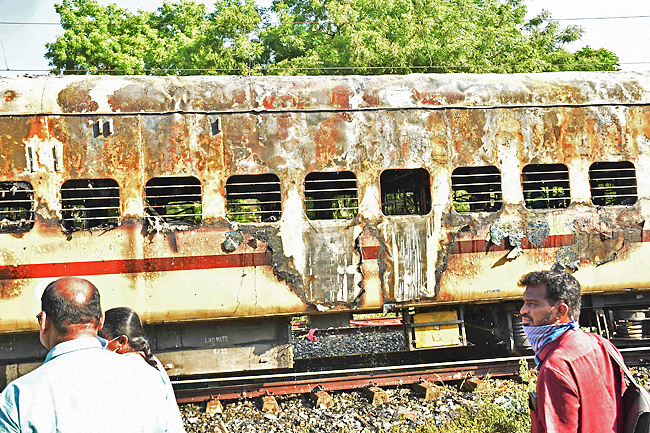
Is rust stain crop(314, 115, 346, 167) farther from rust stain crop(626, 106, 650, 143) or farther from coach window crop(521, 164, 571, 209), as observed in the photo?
rust stain crop(626, 106, 650, 143)

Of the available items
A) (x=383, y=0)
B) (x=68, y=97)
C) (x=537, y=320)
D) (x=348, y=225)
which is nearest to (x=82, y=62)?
(x=383, y=0)

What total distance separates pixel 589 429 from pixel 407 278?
4.56m

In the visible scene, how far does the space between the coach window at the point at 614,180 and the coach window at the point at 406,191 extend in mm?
2182

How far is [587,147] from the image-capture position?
25.0ft

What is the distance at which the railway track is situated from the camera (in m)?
7.34

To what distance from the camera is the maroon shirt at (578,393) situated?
266 cm

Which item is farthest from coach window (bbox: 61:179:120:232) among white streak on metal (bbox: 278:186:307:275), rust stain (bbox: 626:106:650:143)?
rust stain (bbox: 626:106:650:143)

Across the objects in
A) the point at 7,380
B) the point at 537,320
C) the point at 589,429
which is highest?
the point at 537,320

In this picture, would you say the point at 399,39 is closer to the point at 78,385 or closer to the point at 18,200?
the point at 18,200

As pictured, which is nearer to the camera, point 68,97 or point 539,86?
point 68,97

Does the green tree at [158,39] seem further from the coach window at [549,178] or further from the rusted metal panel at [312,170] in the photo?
the coach window at [549,178]

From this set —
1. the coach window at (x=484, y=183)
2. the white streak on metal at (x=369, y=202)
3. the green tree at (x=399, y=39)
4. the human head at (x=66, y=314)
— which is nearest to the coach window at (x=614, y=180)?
the coach window at (x=484, y=183)

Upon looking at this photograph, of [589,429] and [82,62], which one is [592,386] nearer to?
[589,429]

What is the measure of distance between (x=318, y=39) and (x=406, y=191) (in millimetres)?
12088
